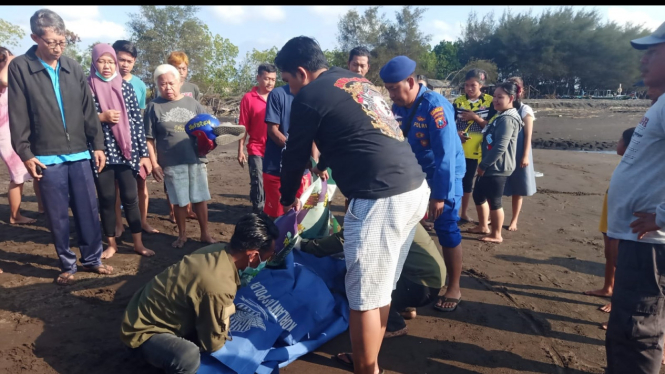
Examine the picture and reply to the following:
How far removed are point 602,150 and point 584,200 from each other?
8178 millimetres

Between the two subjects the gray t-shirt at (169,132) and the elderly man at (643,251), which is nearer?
the elderly man at (643,251)

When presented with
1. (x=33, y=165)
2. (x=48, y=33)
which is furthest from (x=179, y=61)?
(x=33, y=165)

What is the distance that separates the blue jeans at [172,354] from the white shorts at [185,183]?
2.39 metres

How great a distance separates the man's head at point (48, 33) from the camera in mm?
3592

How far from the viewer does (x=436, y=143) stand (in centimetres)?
347

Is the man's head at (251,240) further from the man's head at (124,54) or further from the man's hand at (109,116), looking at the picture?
the man's head at (124,54)

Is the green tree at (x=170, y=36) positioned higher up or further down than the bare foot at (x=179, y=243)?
higher up

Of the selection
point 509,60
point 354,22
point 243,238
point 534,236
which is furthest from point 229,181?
point 509,60

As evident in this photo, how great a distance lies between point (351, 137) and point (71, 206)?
2953mm

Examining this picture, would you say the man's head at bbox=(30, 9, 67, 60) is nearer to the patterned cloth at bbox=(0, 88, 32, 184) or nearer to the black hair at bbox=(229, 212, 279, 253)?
the black hair at bbox=(229, 212, 279, 253)

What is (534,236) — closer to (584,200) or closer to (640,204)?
(584,200)

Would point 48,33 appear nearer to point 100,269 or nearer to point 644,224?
point 100,269

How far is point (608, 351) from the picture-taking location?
246 cm

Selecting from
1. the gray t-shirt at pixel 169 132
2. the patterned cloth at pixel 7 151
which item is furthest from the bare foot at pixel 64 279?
Answer: the patterned cloth at pixel 7 151
